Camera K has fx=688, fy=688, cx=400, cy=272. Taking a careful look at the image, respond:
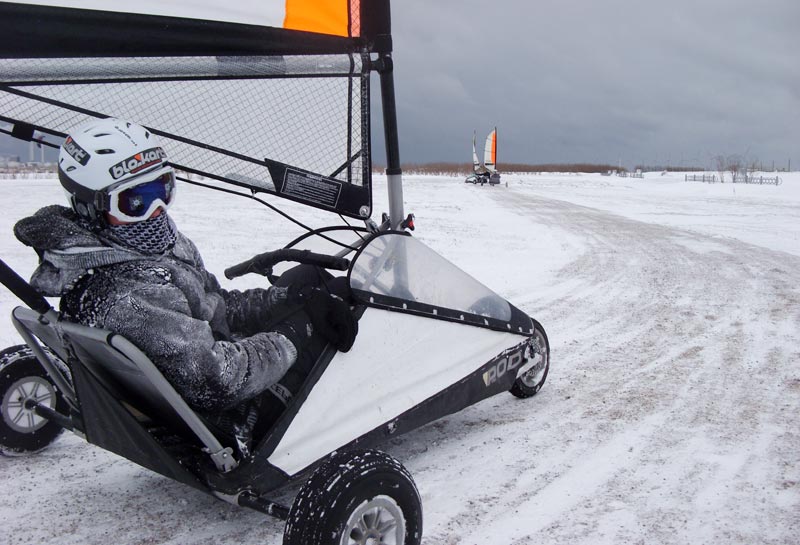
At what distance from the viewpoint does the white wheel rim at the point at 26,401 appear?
365 centimetres

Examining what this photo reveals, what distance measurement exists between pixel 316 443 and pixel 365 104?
1906 millimetres

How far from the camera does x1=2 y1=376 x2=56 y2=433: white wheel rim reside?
12.0 feet

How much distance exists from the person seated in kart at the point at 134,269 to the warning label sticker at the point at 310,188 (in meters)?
0.96

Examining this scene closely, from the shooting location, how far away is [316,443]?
3.04 meters

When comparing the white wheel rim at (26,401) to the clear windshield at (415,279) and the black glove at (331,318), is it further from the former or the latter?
the clear windshield at (415,279)

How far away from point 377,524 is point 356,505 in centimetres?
18

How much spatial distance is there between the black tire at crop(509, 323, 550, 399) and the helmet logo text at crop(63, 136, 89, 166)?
9.72 feet

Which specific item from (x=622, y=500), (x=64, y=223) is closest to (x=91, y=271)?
(x=64, y=223)

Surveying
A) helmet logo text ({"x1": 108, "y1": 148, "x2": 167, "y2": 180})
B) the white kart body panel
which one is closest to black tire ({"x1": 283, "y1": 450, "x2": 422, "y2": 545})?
the white kart body panel

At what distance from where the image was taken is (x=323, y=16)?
356cm

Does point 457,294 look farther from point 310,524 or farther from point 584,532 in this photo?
point 310,524

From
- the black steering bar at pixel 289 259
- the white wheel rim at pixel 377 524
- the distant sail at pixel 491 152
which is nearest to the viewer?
the white wheel rim at pixel 377 524

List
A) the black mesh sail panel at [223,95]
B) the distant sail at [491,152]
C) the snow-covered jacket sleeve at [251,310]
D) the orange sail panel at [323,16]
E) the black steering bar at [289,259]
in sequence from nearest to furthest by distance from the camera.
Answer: the black mesh sail panel at [223,95], the black steering bar at [289,259], the orange sail panel at [323,16], the snow-covered jacket sleeve at [251,310], the distant sail at [491,152]

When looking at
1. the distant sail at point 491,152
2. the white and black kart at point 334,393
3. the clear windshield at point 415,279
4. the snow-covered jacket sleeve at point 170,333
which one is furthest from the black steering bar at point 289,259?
the distant sail at point 491,152
